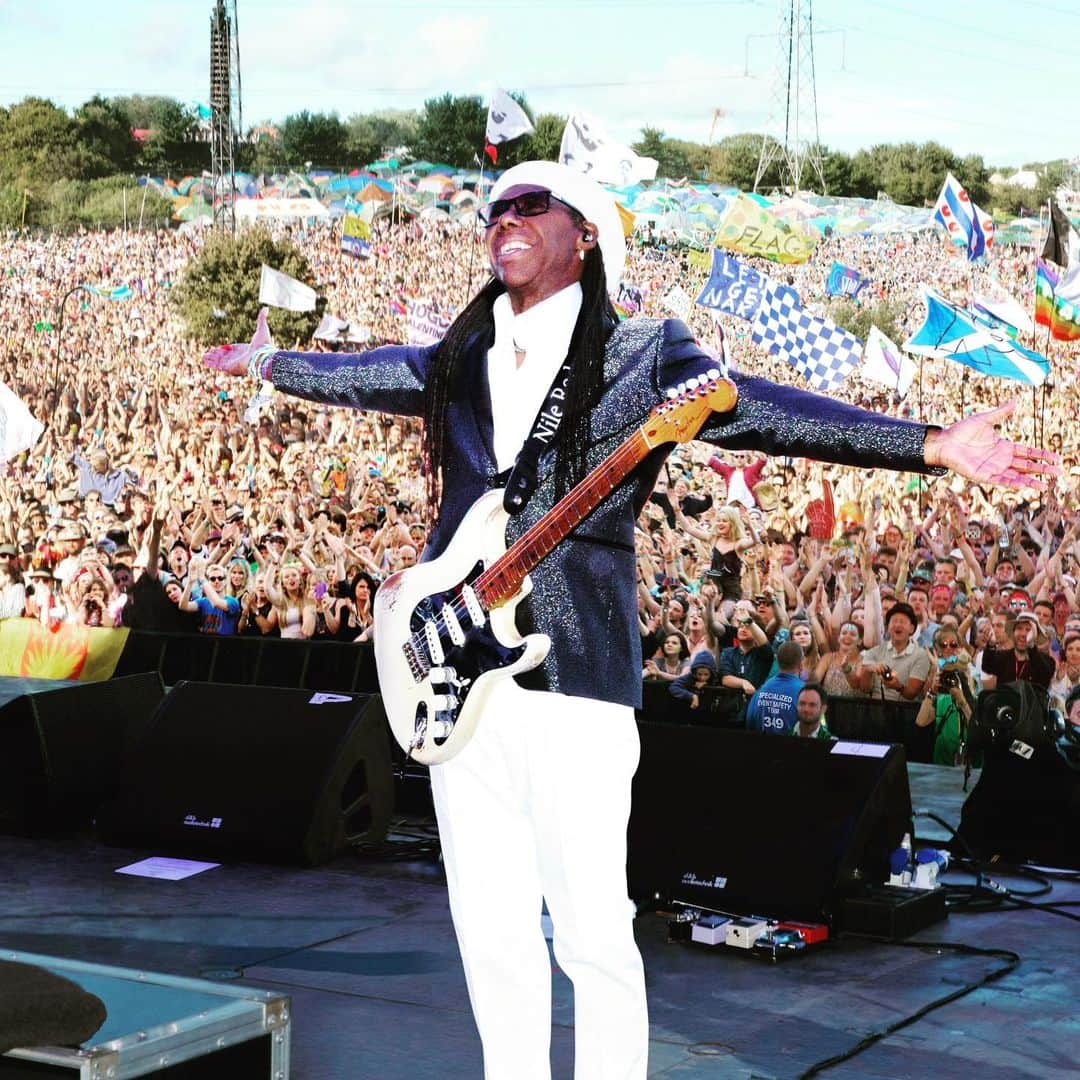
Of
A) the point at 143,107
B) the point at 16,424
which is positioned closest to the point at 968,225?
the point at 16,424

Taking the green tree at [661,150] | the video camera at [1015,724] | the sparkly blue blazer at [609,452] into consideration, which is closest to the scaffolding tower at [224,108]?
the green tree at [661,150]

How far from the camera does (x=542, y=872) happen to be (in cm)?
256

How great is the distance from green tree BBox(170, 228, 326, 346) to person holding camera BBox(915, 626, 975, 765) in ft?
22.2

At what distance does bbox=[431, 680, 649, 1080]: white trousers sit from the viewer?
2492mm

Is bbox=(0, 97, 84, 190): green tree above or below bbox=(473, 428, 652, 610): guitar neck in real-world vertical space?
above

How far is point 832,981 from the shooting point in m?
4.74

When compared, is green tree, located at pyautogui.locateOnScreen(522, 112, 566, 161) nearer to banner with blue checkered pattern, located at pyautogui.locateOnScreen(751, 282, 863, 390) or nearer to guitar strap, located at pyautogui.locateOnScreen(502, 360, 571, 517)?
banner with blue checkered pattern, located at pyautogui.locateOnScreen(751, 282, 863, 390)

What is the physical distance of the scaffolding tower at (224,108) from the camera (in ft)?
44.1

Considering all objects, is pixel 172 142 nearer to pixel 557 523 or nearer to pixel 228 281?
pixel 228 281

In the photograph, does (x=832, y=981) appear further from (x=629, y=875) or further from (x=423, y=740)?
(x=423, y=740)

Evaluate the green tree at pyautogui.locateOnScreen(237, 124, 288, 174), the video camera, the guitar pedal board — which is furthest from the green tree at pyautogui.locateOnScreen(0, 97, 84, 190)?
the guitar pedal board

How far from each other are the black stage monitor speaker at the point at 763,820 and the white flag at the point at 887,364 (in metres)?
5.51

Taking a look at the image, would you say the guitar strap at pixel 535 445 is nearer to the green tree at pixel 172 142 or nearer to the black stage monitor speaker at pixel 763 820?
the black stage monitor speaker at pixel 763 820

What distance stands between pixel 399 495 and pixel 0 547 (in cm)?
358
